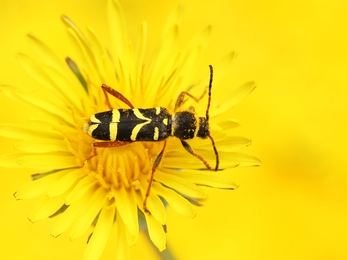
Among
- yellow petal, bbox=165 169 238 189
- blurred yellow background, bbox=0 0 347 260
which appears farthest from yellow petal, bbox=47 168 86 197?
blurred yellow background, bbox=0 0 347 260

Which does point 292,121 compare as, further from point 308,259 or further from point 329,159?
point 308,259

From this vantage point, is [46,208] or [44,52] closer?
[46,208]

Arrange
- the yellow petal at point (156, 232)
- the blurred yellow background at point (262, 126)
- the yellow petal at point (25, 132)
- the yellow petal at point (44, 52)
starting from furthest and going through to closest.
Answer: the blurred yellow background at point (262, 126), the yellow petal at point (44, 52), the yellow petal at point (25, 132), the yellow petal at point (156, 232)

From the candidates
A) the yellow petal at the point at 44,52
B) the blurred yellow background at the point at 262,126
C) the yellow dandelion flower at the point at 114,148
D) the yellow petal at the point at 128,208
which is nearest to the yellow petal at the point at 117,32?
the yellow dandelion flower at the point at 114,148

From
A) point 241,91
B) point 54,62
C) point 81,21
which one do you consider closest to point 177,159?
point 241,91

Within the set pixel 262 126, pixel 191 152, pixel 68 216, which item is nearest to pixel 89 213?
pixel 68 216

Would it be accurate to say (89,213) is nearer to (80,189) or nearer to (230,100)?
(80,189)

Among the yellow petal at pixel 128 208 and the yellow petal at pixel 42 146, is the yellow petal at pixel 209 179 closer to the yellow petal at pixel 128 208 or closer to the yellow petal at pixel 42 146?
the yellow petal at pixel 128 208

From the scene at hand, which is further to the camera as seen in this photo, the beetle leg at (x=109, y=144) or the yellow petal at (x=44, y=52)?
the yellow petal at (x=44, y=52)
